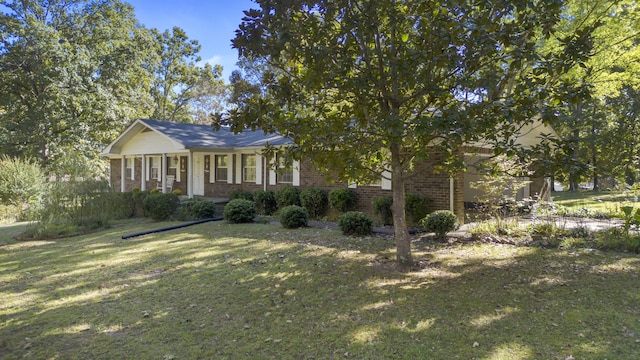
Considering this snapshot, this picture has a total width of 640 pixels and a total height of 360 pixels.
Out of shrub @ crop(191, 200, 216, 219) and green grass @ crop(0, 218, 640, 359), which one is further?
shrub @ crop(191, 200, 216, 219)

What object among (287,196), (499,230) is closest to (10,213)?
(287,196)

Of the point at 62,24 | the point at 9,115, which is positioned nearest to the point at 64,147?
the point at 9,115

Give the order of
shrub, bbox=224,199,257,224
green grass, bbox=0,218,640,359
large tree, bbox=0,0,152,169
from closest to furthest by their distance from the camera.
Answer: green grass, bbox=0,218,640,359 < shrub, bbox=224,199,257,224 < large tree, bbox=0,0,152,169

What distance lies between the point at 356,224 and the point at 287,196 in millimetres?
4513

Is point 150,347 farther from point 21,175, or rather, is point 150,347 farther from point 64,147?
point 64,147

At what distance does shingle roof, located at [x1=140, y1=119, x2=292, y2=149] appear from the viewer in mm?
15289

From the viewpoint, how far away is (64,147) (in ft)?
74.6

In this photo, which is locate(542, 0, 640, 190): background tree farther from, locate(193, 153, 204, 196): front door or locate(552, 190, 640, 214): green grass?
locate(193, 153, 204, 196): front door

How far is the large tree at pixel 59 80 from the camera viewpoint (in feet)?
69.9

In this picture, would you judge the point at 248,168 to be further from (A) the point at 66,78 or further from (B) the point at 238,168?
(A) the point at 66,78

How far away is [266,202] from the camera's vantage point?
13.8m

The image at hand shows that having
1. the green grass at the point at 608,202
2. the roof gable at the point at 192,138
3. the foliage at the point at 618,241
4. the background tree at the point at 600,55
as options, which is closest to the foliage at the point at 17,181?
the roof gable at the point at 192,138

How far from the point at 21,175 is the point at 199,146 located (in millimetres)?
6951

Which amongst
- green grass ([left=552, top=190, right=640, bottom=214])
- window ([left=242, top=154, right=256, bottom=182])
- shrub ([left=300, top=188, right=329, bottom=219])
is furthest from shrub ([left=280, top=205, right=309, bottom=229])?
green grass ([left=552, top=190, right=640, bottom=214])
